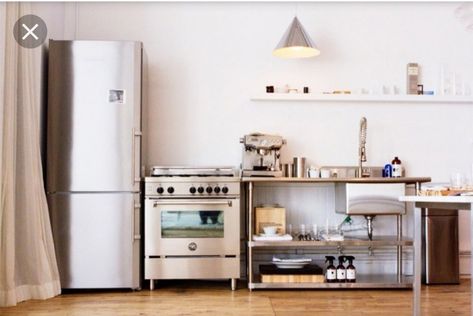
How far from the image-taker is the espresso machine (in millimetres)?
4234

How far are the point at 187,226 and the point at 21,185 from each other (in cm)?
120

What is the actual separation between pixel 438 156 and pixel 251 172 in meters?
1.71

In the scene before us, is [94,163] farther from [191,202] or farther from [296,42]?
[296,42]

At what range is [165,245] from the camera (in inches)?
161

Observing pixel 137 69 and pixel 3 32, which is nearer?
pixel 3 32

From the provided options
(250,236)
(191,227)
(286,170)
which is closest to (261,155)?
(286,170)

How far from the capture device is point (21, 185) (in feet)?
12.0

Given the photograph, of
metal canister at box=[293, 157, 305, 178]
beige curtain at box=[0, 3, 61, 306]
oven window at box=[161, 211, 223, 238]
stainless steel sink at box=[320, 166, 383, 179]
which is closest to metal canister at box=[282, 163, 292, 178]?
metal canister at box=[293, 157, 305, 178]

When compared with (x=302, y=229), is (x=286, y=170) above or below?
above

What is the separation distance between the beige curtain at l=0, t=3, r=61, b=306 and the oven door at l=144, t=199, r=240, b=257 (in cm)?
73

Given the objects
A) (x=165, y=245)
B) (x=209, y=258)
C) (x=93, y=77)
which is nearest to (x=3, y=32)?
(x=93, y=77)

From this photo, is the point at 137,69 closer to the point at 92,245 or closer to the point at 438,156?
the point at 92,245

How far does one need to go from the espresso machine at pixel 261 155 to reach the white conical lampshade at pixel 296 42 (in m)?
0.70

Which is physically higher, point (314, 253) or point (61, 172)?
point (61, 172)
